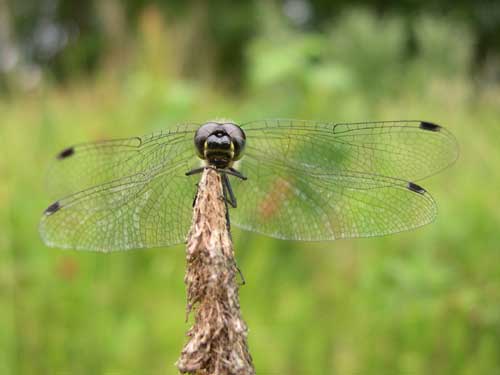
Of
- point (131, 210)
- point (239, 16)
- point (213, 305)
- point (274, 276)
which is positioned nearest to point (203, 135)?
point (131, 210)

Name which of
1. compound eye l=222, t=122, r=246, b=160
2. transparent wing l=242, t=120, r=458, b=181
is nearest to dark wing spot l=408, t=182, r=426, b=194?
transparent wing l=242, t=120, r=458, b=181

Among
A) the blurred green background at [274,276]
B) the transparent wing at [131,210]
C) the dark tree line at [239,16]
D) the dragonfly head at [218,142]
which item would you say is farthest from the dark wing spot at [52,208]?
the dark tree line at [239,16]

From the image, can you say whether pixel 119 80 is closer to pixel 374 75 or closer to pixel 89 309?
pixel 89 309

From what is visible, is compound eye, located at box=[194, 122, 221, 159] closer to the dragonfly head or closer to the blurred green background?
the dragonfly head

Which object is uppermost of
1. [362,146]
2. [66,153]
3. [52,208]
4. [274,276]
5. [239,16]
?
[239,16]

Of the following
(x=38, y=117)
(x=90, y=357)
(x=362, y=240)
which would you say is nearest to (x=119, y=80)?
(x=38, y=117)

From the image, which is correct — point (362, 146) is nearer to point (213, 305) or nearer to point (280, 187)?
point (280, 187)

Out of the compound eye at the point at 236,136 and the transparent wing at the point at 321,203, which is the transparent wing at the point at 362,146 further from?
the compound eye at the point at 236,136
